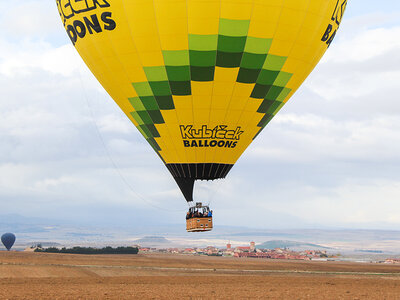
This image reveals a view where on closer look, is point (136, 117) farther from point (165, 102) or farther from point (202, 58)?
point (202, 58)

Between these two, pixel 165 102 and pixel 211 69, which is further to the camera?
pixel 165 102

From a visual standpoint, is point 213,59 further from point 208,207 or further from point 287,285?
point 287,285

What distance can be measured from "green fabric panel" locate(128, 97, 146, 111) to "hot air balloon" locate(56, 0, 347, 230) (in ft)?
0.21

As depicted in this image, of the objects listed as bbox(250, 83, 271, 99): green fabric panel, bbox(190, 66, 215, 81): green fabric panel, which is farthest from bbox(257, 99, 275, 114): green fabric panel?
bbox(190, 66, 215, 81): green fabric panel

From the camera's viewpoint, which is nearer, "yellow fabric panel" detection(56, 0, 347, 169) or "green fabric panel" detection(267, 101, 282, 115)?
"yellow fabric panel" detection(56, 0, 347, 169)

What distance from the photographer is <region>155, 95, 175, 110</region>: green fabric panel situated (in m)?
27.9

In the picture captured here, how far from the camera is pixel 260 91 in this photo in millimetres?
28609

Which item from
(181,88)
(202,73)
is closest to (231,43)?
(202,73)

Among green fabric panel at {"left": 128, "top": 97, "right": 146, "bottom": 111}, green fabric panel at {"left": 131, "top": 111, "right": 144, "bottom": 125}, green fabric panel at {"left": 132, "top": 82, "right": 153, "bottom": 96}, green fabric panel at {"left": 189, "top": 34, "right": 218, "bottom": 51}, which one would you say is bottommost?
green fabric panel at {"left": 131, "top": 111, "right": 144, "bottom": 125}

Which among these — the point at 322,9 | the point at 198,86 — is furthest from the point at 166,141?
the point at 322,9

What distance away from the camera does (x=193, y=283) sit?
37156mm

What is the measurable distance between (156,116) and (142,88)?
1627 millimetres

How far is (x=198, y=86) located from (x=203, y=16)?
142 inches

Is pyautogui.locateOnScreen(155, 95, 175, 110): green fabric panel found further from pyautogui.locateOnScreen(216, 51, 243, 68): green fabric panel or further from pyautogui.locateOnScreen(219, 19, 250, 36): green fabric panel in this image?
pyautogui.locateOnScreen(219, 19, 250, 36): green fabric panel
